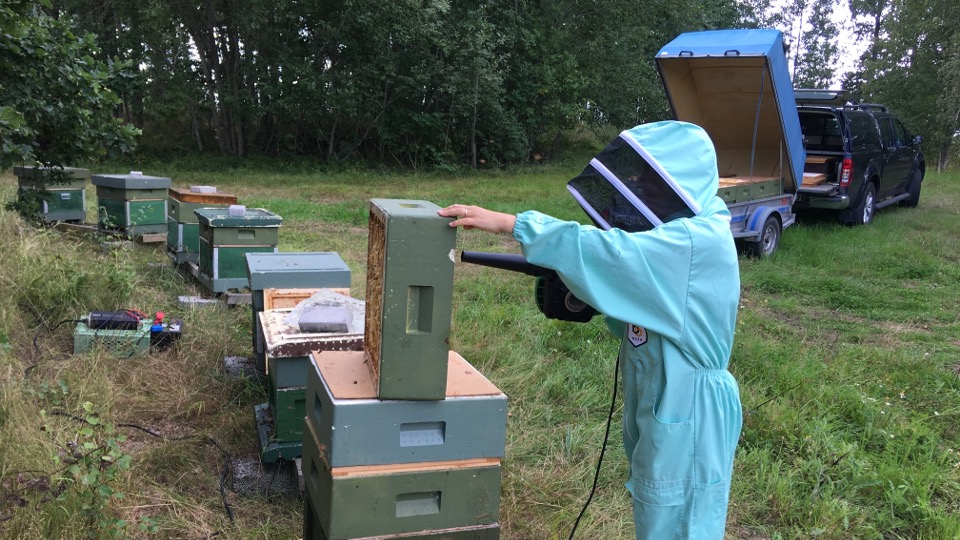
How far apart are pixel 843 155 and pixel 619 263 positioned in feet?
28.9

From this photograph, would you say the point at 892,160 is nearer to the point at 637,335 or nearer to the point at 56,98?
the point at 637,335

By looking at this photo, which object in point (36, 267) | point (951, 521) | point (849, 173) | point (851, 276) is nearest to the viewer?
point (951, 521)

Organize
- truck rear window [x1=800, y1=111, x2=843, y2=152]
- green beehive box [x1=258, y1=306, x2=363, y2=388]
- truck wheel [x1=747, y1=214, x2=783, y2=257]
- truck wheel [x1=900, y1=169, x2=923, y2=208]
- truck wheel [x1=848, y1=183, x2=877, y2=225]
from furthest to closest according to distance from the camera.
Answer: truck wheel [x1=900, y1=169, x2=923, y2=208], truck wheel [x1=848, y1=183, x2=877, y2=225], truck rear window [x1=800, y1=111, x2=843, y2=152], truck wheel [x1=747, y1=214, x2=783, y2=257], green beehive box [x1=258, y1=306, x2=363, y2=388]

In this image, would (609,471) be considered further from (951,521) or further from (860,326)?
(860,326)

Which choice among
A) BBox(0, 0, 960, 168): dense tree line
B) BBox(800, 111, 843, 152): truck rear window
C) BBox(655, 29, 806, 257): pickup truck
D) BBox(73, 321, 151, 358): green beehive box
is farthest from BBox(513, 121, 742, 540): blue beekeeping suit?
BBox(0, 0, 960, 168): dense tree line

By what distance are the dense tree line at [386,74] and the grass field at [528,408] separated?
9785 millimetres

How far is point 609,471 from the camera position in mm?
3629

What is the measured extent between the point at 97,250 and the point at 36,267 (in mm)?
1703

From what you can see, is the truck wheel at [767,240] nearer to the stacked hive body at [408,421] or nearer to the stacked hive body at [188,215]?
the stacked hive body at [188,215]

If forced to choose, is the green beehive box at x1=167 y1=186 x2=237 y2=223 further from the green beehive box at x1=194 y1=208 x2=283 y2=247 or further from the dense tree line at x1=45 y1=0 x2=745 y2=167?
the dense tree line at x1=45 y1=0 x2=745 y2=167

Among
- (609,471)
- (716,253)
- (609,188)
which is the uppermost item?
(609,188)

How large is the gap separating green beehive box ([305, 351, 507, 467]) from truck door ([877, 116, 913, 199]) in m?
10.3

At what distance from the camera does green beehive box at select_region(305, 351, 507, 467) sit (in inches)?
84.1

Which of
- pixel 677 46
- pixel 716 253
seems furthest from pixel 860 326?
pixel 716 253
